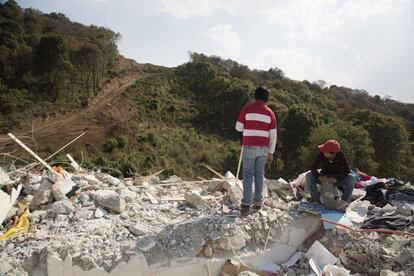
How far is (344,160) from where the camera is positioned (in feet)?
16.8

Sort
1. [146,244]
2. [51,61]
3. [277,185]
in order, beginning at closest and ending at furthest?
[146,244], [277,185], [51,61]

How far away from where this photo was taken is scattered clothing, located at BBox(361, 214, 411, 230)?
477 cm

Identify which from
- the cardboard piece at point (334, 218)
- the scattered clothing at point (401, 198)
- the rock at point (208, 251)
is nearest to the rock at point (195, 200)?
the rock at point (208, 251)

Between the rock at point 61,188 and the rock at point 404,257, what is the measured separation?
4.34m

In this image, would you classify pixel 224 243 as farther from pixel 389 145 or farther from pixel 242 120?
pixel 389 145

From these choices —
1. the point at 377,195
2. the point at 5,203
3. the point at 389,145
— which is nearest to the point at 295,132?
the point at 389,145

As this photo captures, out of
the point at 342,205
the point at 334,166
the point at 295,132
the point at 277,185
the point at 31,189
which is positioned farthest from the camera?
the point at 295,132

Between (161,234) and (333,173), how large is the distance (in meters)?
2.61

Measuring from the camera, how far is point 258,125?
14.9 feet

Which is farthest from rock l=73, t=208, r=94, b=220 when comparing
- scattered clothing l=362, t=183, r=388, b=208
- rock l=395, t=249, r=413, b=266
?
scattered clothing l=362, t=183, r=388, b=208

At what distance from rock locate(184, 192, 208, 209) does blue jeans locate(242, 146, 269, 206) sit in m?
0.66

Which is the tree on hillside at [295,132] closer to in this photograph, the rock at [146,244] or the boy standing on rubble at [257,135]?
the boy standing on rubble at [257,135]

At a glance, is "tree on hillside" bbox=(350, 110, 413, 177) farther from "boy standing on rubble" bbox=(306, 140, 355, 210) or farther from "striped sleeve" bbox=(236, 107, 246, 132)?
"striped sleeve" bbox=(236, 107, 246, 132)

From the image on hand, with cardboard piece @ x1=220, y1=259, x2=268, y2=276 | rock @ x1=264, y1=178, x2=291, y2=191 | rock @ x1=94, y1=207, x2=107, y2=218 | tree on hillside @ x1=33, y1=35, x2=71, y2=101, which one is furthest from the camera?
tree on hillside @ x1=33, y1=35, x2=71, y2=101
